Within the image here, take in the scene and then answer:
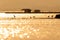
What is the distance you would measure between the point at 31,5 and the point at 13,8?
17 centimetres

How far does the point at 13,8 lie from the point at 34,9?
19cm

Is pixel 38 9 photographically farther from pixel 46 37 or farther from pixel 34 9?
pixel 46 37

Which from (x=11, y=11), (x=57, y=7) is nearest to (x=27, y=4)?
(x=11, y=11)

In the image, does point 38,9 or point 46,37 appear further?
point 38,9

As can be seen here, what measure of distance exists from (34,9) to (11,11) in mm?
213

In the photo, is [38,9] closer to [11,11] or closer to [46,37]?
[11,11]

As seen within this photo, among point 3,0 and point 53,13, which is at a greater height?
point 3,0

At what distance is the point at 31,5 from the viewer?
121 centimetres

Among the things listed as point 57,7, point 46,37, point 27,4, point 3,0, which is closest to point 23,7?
point 27,4

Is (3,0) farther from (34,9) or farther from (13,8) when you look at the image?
(34,9)

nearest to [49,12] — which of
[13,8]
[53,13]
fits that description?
[53,13]

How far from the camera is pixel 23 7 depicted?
3.97 ft

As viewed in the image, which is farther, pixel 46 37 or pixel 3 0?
pixel 3 0

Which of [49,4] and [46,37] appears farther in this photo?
[49,4]
